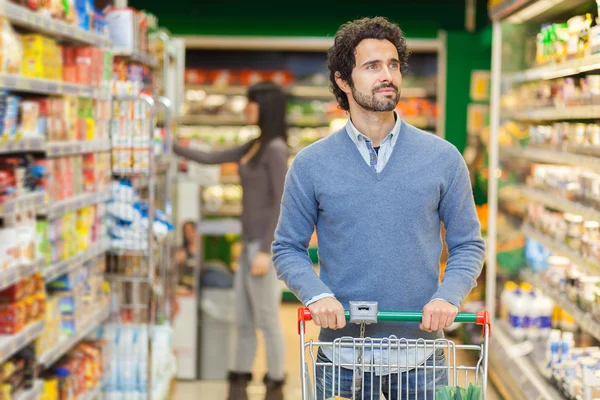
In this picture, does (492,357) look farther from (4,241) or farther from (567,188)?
(4,241)

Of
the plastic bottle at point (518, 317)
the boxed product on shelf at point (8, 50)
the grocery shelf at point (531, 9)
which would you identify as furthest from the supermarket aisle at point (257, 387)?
the boxed product on shelf at point (8, 50)

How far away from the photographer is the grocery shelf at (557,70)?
4117mm

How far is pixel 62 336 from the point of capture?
13.1 feet

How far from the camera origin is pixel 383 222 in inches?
98.0

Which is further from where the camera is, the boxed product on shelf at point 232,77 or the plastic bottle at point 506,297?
the boxed product on shelf at point 232,77

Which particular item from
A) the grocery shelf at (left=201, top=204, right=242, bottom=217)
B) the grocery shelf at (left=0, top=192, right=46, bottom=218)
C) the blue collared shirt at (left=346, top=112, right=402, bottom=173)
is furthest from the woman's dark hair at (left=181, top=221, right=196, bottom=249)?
the grocery shelf at (left=201, top=204, right=242, bottom=217)

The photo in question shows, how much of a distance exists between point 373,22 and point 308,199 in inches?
20.9

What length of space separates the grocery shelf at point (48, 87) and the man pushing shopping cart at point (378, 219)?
1.15 m

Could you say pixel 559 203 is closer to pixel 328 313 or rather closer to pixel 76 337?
pixel 76 337

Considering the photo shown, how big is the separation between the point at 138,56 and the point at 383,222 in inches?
109

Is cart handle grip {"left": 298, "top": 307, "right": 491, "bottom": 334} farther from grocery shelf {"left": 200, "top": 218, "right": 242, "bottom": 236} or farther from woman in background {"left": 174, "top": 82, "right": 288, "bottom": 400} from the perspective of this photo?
grocery shelf {"left": 200, "top": 218, "right": 242, "bottom": 236}

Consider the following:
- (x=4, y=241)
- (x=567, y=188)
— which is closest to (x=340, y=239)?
(x=4, y=241)

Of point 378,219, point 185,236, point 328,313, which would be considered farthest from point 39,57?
point 185,236

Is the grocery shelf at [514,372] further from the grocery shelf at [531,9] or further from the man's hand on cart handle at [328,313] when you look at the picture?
the man's hand on cart handle at [328,313]
